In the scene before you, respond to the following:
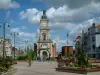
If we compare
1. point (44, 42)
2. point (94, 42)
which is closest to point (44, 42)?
point (44, 42)

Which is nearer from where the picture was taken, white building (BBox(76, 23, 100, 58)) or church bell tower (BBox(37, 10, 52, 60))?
white building (BBox(76, 23, 100, 58))

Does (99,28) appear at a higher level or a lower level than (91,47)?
higher

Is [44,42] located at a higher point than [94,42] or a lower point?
higher

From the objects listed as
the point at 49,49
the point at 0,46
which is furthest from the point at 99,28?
the point at 0,46

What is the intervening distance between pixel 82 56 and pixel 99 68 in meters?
2.67

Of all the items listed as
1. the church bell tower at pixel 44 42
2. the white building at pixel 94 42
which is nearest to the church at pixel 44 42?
the church bell tower at pixel 44 42

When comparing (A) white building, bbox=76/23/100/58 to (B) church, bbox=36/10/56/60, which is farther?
(B) church, bbox=36/10/56/60

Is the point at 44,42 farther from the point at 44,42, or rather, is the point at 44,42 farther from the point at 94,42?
the point at 94,42

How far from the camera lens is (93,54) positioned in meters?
81.3

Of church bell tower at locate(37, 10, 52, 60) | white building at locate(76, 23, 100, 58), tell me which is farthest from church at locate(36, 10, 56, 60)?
white building at locate(76, 23, 100, 58)

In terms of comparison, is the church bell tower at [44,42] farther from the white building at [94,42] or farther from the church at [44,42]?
the white building at [94,42]

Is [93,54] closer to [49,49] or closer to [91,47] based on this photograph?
[91,47]

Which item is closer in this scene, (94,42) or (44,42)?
(94,42)

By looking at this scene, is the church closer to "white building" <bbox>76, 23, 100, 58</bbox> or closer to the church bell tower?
the church bell tower
